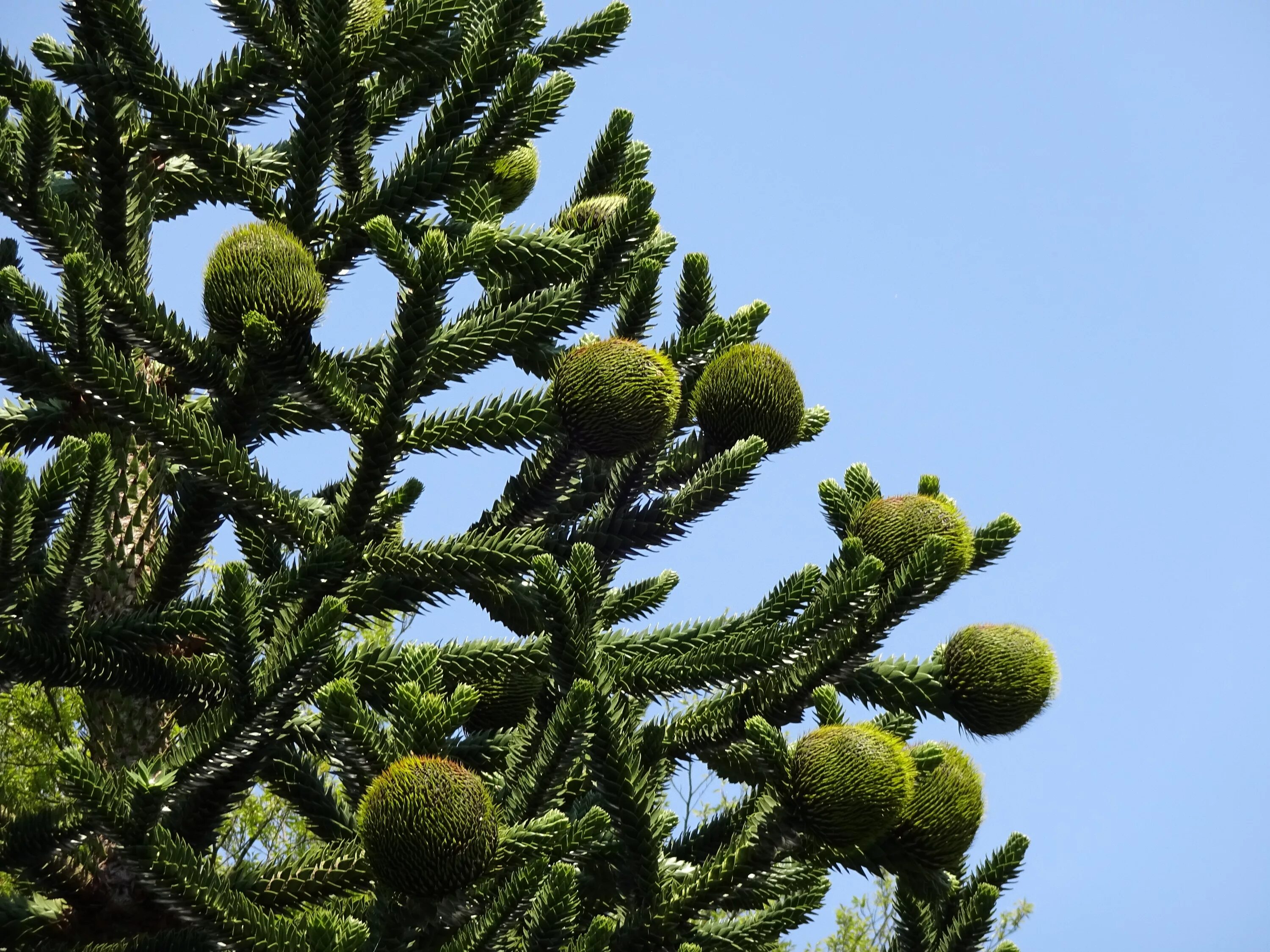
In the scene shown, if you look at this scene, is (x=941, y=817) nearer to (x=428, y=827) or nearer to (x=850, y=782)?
(x=850, y=782)

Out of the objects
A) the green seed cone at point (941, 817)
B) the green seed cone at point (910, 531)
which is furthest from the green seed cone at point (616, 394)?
the green seed cone at point (941, 817)

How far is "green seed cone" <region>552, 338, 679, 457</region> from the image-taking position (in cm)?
379

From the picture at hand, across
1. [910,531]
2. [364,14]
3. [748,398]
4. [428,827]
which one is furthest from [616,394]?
[364,14]


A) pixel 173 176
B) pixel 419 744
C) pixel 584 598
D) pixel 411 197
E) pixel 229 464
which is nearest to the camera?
pixel 419 744

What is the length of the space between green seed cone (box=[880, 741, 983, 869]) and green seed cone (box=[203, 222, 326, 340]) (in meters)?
2.19

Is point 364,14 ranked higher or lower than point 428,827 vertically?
higher

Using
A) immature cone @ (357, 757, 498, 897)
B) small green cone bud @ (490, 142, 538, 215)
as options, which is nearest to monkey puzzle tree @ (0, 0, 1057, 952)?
immature cone @ (357, 757, 498, 897)

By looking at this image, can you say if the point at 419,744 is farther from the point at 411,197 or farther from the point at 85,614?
the point at 411,197

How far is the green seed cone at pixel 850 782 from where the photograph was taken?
10.00 ft

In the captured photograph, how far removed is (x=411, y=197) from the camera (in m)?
4.44

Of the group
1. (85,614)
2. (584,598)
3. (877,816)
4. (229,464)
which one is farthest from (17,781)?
(877,816)

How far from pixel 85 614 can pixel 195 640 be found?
368 mm

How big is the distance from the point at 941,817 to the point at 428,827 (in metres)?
1.48

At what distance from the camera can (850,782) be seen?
120 inches
